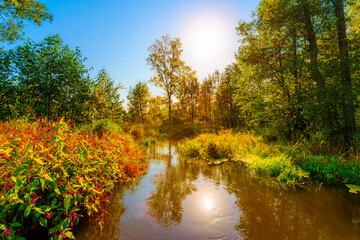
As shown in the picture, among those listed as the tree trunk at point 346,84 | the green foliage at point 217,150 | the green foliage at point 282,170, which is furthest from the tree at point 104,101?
the tree trunk at point 346,84

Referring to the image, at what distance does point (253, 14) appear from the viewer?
1095cm

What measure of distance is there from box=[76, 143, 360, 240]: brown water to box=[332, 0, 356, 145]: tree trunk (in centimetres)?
420

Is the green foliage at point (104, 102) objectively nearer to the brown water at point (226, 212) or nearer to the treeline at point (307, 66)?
the brown water at point (226, 212)

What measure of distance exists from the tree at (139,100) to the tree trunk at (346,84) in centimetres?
3526

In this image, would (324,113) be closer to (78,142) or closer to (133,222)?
(133,222)

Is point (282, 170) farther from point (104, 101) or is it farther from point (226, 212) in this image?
point (104, 101)

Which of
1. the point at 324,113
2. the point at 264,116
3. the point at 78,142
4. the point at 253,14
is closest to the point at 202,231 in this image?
the point at 78,142

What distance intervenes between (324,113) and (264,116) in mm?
3178

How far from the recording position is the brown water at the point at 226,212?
3039mm

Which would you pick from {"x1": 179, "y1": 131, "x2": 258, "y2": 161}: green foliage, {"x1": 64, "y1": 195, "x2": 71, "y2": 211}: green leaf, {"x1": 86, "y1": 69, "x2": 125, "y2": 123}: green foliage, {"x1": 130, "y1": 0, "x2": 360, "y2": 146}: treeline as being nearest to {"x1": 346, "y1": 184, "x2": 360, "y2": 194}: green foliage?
{"x1": 130, "y1": 0, "x2": 360, "y2": 146}: treeline

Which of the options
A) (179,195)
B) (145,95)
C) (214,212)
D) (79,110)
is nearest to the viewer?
(214,212)

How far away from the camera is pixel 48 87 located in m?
8.33

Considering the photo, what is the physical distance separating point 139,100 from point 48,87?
33300mm

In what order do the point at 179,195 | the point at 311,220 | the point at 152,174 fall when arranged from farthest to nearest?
the point at 152,174, the point at 179,195, the point at 311,220
